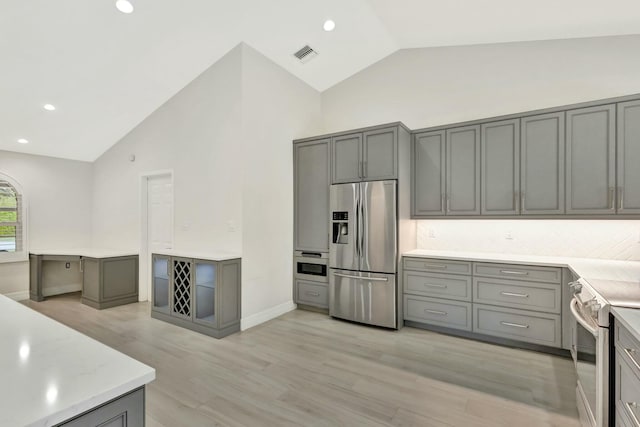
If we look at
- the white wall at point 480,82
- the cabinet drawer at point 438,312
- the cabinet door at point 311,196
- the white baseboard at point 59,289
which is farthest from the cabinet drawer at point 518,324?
the white baseboard at point 59,289

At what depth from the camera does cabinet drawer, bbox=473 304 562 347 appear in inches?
115

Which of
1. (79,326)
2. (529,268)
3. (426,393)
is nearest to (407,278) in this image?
(529,268)

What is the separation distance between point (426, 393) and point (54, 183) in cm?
641

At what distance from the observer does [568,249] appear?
3305 mm

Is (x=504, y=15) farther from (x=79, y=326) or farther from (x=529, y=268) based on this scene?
(x=79, y=326)

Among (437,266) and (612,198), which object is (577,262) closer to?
(612,198)

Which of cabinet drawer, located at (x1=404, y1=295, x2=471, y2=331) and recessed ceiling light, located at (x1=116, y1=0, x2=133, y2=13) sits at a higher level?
recessed ceiling light, located at (x1=116, y1=0, x2=133, y2=13)

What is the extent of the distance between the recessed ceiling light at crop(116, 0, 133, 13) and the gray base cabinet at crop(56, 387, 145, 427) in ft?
11.3

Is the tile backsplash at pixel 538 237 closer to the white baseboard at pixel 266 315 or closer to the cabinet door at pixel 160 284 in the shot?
the white baseboard at pixel 266 315

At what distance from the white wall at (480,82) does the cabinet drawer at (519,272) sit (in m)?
1.84

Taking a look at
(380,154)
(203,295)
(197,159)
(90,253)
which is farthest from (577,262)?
(90,253)

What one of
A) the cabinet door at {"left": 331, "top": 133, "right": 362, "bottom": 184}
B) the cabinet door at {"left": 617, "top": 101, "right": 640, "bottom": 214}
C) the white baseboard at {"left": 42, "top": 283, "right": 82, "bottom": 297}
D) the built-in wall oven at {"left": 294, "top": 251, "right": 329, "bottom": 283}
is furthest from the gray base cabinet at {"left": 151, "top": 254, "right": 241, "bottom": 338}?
the cabinet door at {"left": 617, "top": 101, "right": 640, "bottom": 214}

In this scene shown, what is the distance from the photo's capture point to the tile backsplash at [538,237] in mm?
3084

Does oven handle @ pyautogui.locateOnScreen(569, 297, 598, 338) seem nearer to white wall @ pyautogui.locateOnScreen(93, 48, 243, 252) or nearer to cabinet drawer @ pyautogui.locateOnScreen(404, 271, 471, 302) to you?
cabinet drawer @ pyautogui.locateOnScreen(404, 271, 471, 302)
